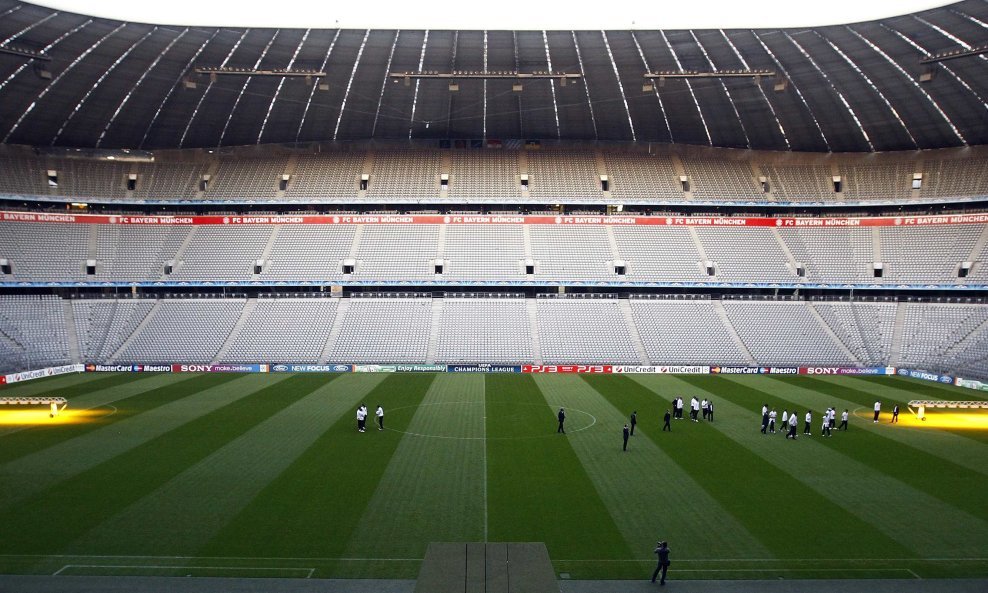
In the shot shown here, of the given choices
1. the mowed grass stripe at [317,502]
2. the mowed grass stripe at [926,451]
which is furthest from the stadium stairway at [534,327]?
the mowed grass stripe at [317,502]

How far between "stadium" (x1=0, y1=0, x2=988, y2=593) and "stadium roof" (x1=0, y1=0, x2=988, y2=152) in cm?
21

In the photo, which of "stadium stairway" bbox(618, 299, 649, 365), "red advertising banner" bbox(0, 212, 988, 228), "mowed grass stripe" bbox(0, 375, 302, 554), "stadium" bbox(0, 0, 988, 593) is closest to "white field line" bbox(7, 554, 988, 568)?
"mowed grass stripe" bbox(0, 375, 302, 554)

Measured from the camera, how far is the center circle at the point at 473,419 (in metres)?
24.1

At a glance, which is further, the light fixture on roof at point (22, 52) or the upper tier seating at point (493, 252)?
the upper tier seating at point (493, 252)

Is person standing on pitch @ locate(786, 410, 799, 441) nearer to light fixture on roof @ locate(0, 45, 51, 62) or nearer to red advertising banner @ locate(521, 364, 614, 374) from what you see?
red advertising banner @ locate(521, 364, 614, 374)

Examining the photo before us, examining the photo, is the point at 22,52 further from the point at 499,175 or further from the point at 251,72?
the point at 499,175

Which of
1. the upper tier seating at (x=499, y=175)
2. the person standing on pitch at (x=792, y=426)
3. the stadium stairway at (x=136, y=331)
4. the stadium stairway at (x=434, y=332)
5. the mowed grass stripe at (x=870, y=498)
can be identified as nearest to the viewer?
the mowed grass stripe at (x=870, y=498)

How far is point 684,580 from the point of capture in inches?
496

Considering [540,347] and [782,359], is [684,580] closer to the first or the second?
[540,347]

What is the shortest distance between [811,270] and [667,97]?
17889mm

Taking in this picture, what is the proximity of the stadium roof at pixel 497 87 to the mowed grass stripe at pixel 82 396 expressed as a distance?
71.0 ft

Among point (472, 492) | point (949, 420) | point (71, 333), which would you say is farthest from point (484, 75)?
point (472, 492)

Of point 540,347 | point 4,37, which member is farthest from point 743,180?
point 4,37

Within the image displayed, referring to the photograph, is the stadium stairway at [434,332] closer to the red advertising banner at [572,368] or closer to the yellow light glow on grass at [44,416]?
the red advertising banner at [572,368]
